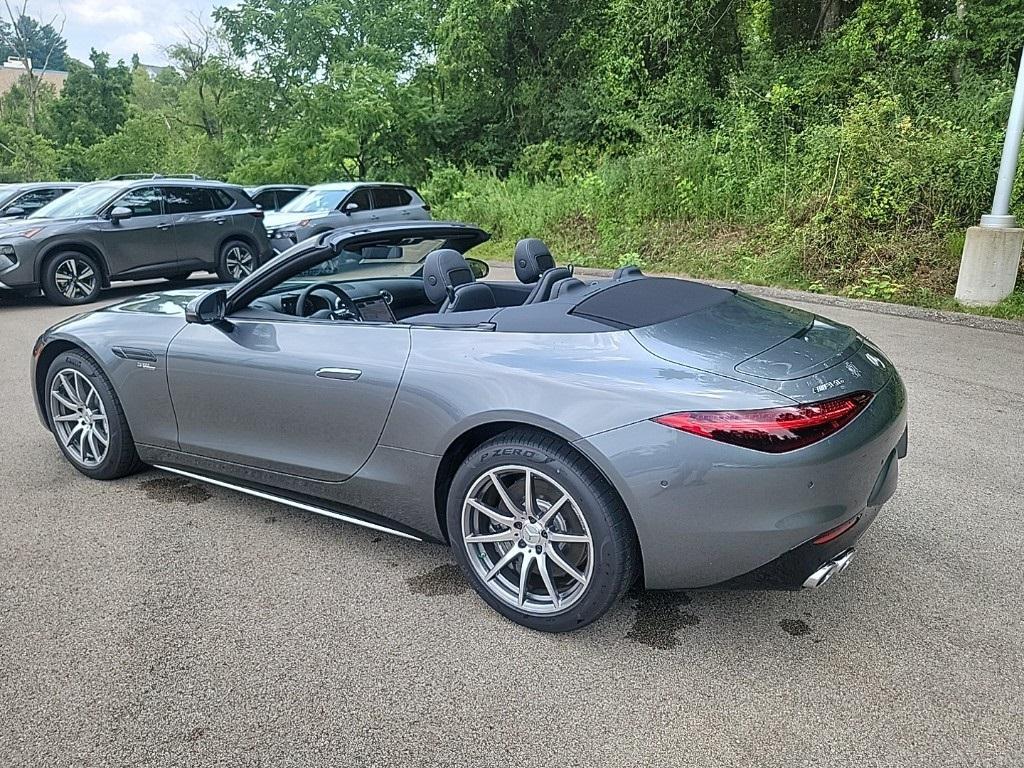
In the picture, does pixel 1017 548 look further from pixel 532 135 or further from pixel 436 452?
pixel 532 135

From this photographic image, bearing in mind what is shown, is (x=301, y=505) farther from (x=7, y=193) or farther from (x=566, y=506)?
(x=7, y=193)

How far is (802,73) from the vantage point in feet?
48.4

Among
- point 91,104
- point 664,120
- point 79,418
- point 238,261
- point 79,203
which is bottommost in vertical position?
point 238,261

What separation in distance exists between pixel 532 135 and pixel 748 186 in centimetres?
890

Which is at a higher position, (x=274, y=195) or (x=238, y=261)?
(x=274, y=195)

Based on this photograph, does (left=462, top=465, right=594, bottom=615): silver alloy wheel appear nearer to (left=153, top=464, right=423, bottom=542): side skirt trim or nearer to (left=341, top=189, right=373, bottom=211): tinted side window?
(left=153, top=464, right=423, bottom=542): side skirt trim

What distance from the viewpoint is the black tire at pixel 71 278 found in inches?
392

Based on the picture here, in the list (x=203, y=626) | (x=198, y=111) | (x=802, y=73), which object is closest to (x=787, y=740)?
(x=203, y=626)

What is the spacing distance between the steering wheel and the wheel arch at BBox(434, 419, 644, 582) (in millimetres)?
949

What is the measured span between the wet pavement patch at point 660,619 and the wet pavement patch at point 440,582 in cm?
68

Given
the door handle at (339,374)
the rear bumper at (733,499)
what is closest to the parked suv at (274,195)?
the door handle at (339,374)

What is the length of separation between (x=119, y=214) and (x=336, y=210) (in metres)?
3.85

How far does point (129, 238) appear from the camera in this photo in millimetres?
10617

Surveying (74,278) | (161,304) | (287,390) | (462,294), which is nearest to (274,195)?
(74,278)
